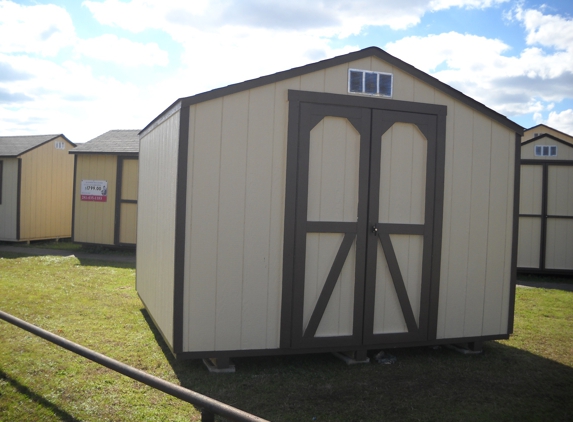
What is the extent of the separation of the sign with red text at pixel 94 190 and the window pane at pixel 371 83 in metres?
10.5

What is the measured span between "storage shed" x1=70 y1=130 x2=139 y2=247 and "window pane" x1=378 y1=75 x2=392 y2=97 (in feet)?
31.2

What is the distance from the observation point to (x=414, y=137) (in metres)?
6.08

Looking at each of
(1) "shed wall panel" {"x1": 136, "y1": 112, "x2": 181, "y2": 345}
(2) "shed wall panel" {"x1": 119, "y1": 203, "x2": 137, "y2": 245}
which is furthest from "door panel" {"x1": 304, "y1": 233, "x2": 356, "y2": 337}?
(2) "shed wall panel" {"x1": 119, "y1": 203, "x2": 137, "y2": 245}

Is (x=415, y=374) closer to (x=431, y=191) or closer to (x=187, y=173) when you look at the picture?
(x=431, y=191)

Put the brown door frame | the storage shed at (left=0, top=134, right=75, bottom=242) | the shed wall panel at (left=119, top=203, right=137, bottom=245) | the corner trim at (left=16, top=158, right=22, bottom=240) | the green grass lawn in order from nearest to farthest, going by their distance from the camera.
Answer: the green grass lawn, the shed wall panel at (left=119, top=203, right=137, bottom=245), the brown door frame, the corner trim at (left=16, top=158, right=22, bottom=240), the storage shed at (left=0, top=134, right=75, bottom=242)

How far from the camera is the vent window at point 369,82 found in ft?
19.2

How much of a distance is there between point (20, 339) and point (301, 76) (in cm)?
424

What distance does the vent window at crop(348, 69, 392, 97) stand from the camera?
586cm

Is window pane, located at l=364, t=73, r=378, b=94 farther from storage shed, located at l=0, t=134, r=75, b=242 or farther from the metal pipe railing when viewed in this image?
storage shed, located at l=0, t=134, r=75, b=242

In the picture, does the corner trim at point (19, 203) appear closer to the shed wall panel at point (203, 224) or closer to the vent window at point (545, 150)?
the shed wall panel at point (203, 224)

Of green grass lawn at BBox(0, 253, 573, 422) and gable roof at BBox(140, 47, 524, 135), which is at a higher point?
gable roof at BBox(140, 47, 524, 135)

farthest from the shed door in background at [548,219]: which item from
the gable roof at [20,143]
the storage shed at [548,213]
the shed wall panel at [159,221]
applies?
the gable roof at [20,143]

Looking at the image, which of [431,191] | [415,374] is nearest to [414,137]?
[431,191]

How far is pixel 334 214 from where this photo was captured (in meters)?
5.78
